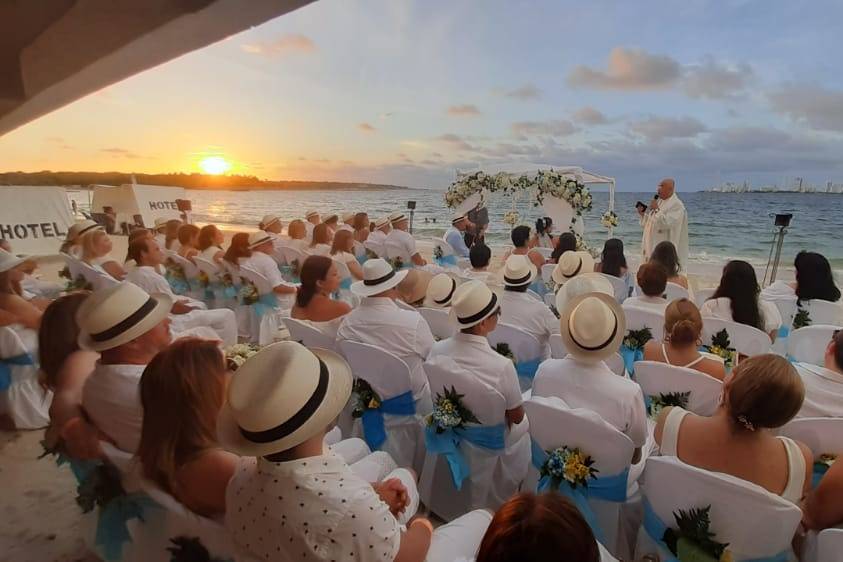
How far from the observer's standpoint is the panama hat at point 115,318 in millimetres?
1791

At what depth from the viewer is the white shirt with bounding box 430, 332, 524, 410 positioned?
7.43 ft

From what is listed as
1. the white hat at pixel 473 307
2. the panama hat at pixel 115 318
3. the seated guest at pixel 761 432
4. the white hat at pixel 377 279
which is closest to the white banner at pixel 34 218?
the white hat at pixel 377 279

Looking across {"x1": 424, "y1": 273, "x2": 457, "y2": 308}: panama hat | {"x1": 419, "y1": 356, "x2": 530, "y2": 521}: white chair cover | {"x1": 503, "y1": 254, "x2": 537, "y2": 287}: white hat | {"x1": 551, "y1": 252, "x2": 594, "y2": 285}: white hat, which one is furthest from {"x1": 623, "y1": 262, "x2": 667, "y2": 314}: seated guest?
{"x1": 419, "y1": 356, "x2": 530, "y2": 521}: white chair cover

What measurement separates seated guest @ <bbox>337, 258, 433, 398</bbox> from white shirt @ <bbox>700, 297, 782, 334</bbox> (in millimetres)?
1973

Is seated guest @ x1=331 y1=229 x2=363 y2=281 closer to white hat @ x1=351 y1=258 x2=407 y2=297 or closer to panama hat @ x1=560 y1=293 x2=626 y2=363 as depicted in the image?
white hat @ x1=351 y1=258 x2=407 y2=297

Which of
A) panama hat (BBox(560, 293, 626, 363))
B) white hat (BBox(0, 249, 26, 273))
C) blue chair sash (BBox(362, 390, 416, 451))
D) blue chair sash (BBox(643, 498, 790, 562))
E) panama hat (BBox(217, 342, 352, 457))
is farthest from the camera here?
white hat (BBox(0, 249, 26, 273))

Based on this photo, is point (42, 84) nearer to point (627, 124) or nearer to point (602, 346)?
point (602, 346)

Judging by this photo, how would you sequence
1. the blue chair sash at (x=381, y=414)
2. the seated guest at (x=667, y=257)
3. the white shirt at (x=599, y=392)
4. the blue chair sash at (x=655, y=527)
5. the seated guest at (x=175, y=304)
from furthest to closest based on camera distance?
1. the seated guest at (x=667, y=257)
2. the seated guest at (x=175, y=304)
3. the blue chair sash at (x=381, y=414)
4. the white shirt at (x=599, y=392)
5. the blue chair sash at (x=655, y=527)

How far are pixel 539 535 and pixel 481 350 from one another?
1.47 meters

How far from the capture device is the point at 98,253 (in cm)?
462

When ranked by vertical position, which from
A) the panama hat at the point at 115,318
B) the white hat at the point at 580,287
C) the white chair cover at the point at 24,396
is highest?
the panama hat at the point at 115,318

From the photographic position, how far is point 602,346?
6.98ft

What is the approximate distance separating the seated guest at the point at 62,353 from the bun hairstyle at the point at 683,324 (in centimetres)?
266

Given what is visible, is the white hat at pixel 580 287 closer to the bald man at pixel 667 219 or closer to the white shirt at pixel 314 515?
the white shirt at pixel 314 515
